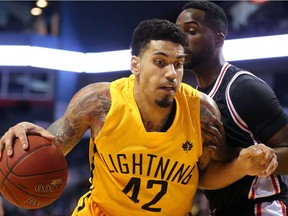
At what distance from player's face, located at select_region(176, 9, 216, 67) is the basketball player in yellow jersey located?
14.5 inches

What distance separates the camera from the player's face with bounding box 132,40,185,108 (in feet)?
9.05

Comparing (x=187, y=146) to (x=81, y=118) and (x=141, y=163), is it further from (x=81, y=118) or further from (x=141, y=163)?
(x=81, y=118)

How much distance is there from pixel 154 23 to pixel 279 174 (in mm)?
1068

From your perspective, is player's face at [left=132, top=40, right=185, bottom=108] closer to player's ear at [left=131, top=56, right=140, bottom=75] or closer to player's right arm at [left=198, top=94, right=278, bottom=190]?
player's ear at [left=131, top=56, right=140, bottom=75]

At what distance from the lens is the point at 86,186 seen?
1082cm

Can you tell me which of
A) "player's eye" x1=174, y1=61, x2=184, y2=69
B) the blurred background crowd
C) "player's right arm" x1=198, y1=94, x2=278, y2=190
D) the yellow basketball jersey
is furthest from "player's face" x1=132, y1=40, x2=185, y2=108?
the blurred background crowd

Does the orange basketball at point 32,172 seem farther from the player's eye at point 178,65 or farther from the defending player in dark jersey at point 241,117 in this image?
the defending player in dark jersey at point 241,117

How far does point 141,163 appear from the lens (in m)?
2.78

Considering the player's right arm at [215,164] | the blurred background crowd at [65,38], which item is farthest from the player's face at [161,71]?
the blurred background crowd at [65,38]

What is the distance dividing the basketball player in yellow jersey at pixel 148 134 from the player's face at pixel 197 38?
37cm

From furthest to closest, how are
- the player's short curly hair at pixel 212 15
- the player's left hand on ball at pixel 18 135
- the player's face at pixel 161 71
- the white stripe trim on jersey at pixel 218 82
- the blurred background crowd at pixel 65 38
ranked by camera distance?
1. the blurred background crowd at pixel 65 38
2. the player's short curly hair at pixel 212 15
3. the white stripe trim on jersey at pixel 218 82
4. the player's face at pixel 161 71
5. the player's left hand on ball at pixel 18 135

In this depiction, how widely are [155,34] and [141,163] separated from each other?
692mm

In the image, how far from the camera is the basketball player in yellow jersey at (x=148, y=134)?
2789 millimetres

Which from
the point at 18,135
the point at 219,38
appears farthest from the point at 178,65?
the point at 18,135
